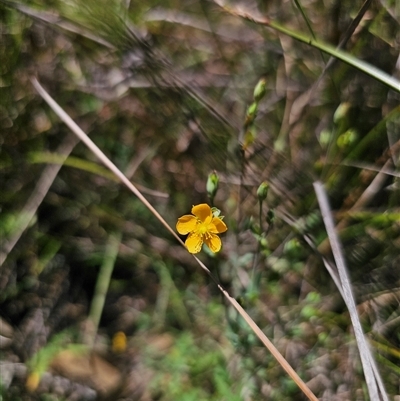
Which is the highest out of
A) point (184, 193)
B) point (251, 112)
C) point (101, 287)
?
point (251, 112)

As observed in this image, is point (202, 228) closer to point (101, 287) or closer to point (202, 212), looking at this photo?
point (202, 212)

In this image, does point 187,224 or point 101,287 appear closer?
point 187,224

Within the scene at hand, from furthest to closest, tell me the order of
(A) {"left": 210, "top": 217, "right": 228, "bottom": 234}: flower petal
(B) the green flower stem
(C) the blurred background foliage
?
(B) the green flower stem, (C) the blurred background foliage, (A) {"left": 210, "top": 217, "right": 228, "bottom": 234}: flower petal

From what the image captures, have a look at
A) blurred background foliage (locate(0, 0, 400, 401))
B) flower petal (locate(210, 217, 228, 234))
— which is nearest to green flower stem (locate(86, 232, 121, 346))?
blurred background foliage (locate(0, 0, 400, 401))

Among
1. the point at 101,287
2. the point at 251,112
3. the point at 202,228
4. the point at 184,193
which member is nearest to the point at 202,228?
the point at 202,228

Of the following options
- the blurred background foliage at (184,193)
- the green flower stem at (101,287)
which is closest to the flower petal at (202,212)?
the blurred background foliage at (184,193)

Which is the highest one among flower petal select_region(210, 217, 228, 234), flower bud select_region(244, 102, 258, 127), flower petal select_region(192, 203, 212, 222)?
flower bud select_region(244, 102, 258, 127)

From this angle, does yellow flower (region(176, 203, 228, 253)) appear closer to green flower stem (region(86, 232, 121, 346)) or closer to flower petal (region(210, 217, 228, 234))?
flower petal (region(210, 217, 228, 234))

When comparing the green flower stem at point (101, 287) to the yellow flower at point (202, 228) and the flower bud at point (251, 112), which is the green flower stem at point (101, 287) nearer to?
the yellow flower at point (202, 228)
